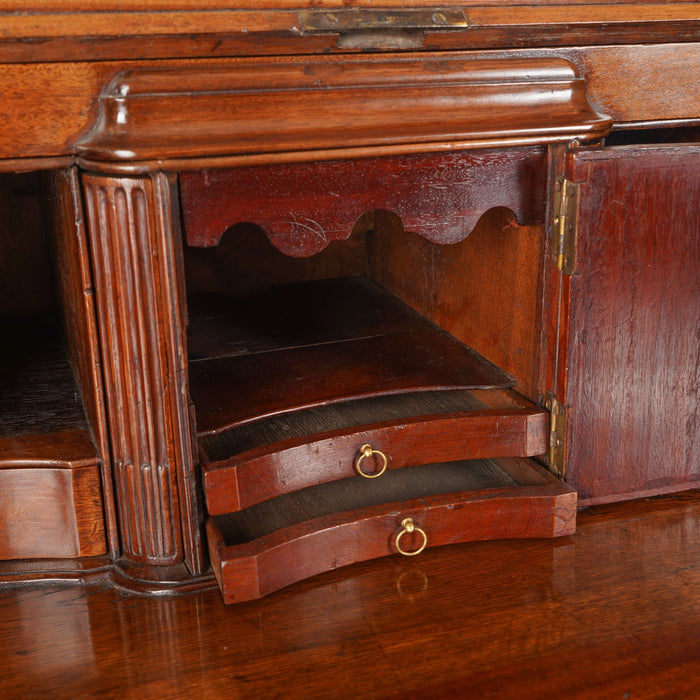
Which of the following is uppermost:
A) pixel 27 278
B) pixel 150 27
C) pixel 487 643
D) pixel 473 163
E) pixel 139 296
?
pixel 150 27

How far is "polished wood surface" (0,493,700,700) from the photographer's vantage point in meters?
1.23

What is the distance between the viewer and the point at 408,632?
134 cm

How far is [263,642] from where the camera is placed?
132cm

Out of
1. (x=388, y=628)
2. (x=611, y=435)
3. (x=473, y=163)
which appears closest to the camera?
(x=388, y=628)

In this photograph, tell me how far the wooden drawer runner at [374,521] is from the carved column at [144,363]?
100mm

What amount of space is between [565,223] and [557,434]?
399 mm

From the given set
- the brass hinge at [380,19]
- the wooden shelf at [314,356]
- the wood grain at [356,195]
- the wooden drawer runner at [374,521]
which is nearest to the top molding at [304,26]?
the brass hinge at [380,19]

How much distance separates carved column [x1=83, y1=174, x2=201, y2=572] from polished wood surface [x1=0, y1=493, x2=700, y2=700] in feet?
0.45

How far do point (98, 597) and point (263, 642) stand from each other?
315 millimetres

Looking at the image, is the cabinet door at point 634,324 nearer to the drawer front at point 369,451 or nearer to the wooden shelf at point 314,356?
the drawer front at point 369,451

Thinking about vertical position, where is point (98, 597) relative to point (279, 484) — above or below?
below

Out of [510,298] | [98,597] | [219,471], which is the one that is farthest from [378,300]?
[98,597]

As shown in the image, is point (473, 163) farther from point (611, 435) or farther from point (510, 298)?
point (611, 435)

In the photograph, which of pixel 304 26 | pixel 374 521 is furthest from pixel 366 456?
pixel 304 26
